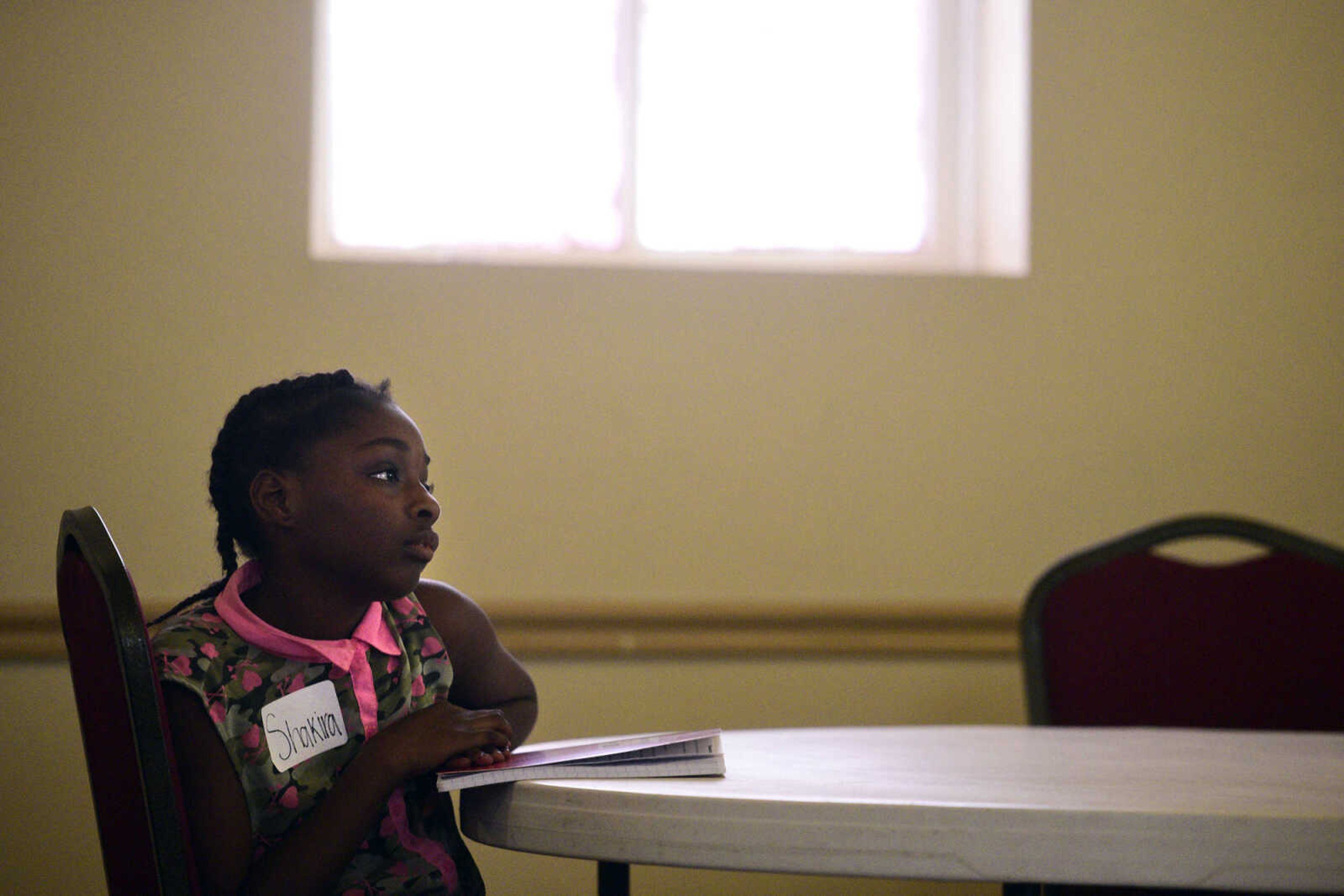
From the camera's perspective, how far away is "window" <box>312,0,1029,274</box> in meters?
2.53

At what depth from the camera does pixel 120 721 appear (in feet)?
2.91

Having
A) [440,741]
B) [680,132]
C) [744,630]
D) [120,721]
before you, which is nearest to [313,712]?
[440,741]

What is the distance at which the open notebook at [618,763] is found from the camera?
0.99 meters

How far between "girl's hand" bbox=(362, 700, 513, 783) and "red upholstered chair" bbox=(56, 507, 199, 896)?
0.19 meters

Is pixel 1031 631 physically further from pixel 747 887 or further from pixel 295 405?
pixel 295 405

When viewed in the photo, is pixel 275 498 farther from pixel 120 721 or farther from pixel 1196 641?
pixel 1196 641

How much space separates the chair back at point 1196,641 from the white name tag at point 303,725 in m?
1.15

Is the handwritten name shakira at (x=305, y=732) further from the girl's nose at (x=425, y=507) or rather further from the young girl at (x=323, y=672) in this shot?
the girl's nose at (x=425, y=507)

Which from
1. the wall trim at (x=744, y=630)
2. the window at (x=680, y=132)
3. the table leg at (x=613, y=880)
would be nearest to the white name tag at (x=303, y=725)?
the table leg at (x=613, y=880)

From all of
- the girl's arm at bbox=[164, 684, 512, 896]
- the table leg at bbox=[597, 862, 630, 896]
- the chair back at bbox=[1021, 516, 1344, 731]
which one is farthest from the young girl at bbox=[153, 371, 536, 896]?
the chair back at bbox=[1021, 516, 1344, 731]

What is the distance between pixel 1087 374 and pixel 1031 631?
712 millimetres

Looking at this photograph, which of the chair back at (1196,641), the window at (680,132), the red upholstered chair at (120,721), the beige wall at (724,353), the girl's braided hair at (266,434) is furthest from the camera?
the window at (680,132)

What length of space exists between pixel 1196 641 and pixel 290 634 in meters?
1.41

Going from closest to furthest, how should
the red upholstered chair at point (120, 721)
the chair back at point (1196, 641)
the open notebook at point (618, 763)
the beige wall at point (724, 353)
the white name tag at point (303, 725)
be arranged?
the red upholstered chair at point (120, 721) → the open notebook at point (618, 763) → the white name tag at point (303, 725) → the chair back at point (1196, 641) → the beige wall at point (724, 353)
